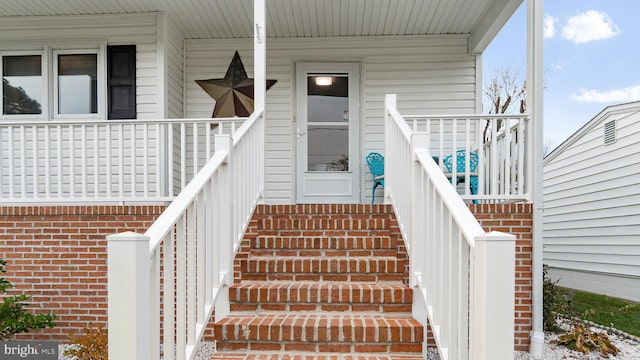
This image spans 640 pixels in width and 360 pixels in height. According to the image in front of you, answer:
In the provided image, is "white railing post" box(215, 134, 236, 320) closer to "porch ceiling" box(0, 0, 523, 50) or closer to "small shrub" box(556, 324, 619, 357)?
"porch ceiling" box(0, 0, 523, 50)

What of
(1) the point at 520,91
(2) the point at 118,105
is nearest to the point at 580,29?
(1) the point at 520,91

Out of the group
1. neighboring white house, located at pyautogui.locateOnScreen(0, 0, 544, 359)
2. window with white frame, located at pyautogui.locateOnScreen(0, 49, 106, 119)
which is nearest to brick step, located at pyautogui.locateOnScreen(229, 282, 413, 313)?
neighboring white house, located at pyautogui.locateOnScreen(0, 0, 544, 359)

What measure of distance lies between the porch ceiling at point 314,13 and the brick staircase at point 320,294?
8.23 feet

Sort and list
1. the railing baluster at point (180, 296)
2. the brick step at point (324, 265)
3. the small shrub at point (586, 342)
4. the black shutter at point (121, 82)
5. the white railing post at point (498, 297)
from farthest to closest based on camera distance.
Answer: the black shutter at point (121, 82) < the small shrub at point (586, 342) < the brick step at point (324, 265) < the railing baluster at point (180, 296) < the white railing post at point (498, 297)

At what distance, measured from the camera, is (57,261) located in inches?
154

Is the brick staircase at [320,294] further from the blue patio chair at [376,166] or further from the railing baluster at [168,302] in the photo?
the blue patio chair at [376,166]

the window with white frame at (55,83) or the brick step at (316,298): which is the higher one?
the window with white frame at (55,83)

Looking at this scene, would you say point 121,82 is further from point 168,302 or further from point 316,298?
point 168,302

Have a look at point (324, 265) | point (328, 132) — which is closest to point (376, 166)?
point (328, 132)

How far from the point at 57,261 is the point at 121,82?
2.20 meters

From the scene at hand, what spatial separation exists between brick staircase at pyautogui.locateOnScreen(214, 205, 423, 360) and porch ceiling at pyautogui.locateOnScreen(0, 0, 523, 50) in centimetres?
251

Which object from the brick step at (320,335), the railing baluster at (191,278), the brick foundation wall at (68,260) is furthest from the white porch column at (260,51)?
the railing baluster at (191,278)

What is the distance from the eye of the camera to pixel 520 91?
11.0 meters

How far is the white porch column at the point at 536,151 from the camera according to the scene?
3.76 meters
